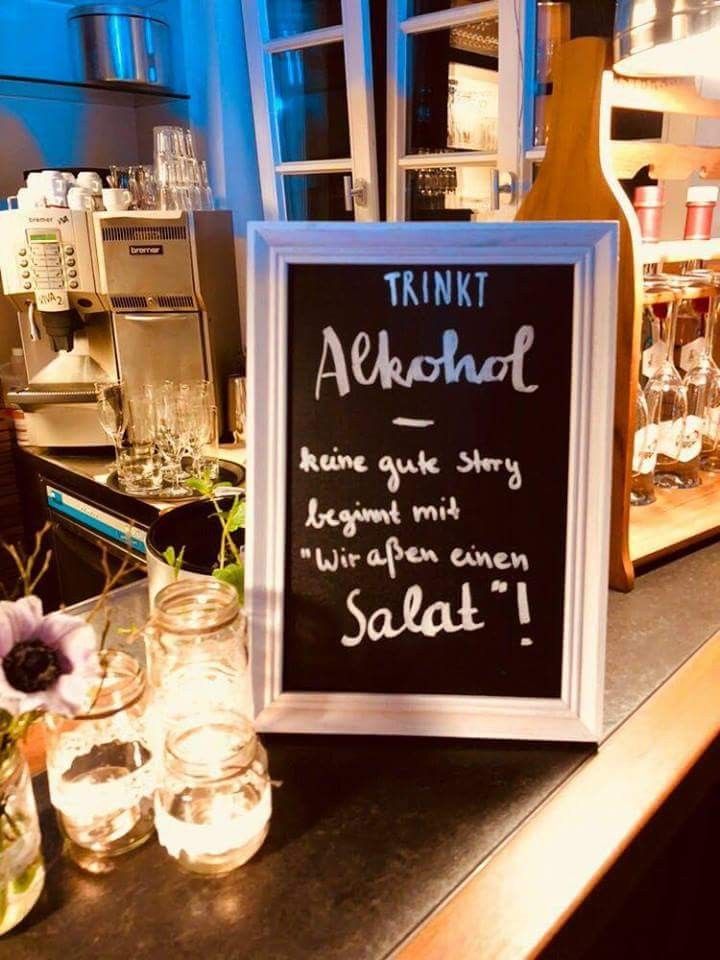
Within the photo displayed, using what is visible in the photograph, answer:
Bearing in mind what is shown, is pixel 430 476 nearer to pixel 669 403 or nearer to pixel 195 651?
pixel 195 651

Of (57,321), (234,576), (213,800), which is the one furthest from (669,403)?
(57,321)

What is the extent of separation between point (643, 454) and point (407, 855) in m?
0.78

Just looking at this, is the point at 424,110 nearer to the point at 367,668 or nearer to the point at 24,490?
the point at 24,490

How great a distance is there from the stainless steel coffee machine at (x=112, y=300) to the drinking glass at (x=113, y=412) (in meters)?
0.20

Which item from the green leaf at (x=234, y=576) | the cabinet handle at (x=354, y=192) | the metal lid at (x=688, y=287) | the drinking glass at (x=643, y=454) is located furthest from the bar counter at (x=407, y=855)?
the cabinet handle at (x=354, y=192)

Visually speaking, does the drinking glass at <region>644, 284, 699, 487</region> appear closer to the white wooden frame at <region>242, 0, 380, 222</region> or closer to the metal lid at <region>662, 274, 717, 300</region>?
the metal lid at <region>662, 274, 717, 300</region>

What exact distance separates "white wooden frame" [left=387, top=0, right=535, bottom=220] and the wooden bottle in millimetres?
1639

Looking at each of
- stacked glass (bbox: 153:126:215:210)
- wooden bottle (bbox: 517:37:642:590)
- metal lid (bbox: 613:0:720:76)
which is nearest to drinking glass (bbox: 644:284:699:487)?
wooden bottle (bbox: 517:37:642:590)

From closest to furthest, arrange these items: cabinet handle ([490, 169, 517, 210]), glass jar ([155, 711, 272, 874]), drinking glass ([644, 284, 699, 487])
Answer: glass jar ([155, 711, 272, 874]) < drinking glass ([644, 284, 699, 487]) < cabinet handle ([490, 169, 517, 210])

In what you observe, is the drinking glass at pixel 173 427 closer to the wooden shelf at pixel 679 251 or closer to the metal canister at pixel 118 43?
the wooden shelf at pixel 679 251

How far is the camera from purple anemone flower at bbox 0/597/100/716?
0.49 meters

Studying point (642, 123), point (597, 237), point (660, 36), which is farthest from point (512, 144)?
point (597, 237)

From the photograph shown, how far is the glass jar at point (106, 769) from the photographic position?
61cm

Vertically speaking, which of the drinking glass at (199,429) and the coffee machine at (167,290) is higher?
the coffee machine at (167,290)
